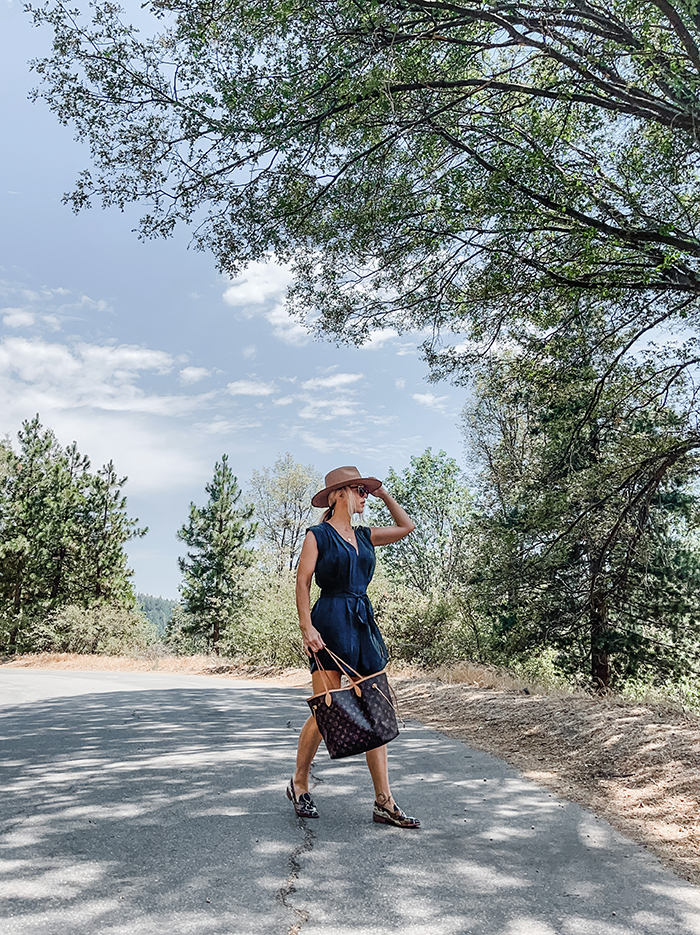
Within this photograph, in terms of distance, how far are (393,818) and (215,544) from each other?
34.3 metres

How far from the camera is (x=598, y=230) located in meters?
7.72

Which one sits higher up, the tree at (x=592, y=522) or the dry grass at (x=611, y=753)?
the tree at (x=592, y=522)

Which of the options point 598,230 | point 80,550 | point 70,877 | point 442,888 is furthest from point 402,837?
point 80,550

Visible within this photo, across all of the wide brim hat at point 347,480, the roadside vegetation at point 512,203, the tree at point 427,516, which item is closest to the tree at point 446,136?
the roadside vegetation at point 512,203

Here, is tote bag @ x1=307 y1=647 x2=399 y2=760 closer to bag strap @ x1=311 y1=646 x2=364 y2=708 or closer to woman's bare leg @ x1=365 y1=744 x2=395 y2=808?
bag strap @ x1=311 y1=646 x2=364 y2=708

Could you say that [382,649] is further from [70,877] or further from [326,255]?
[326,255]

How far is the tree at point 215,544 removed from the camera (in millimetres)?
37125

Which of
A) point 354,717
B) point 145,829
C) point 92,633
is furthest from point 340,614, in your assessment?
point 92,633

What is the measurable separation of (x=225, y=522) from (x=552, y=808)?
3413 cm

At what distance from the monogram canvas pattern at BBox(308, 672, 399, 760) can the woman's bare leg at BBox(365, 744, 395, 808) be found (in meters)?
0.16

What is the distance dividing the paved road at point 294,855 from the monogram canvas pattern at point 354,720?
47cm

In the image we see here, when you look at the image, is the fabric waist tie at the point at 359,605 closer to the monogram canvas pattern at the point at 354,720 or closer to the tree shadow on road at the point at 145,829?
the monogram canvas pattern at the point at 354,720

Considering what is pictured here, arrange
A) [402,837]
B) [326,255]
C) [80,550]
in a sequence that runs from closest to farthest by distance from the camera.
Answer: [402,837] < [326,255] < [80,550]

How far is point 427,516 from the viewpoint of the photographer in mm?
34125
